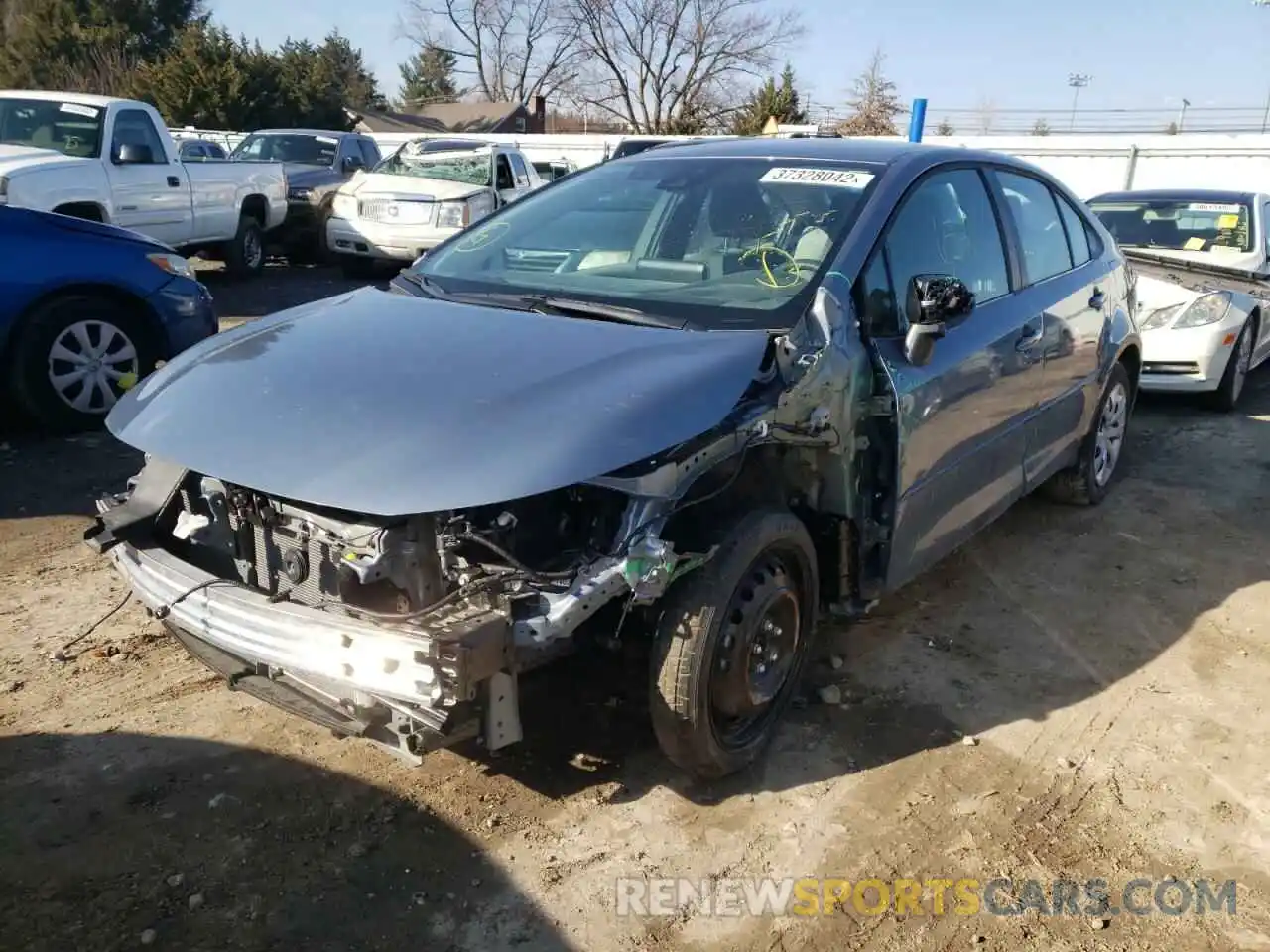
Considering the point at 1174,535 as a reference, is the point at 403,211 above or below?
above

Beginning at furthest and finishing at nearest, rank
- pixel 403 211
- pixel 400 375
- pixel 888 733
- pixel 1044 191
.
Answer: pixel 403 211, pixel 1044 191, pixel 888 733, pixel 400 375

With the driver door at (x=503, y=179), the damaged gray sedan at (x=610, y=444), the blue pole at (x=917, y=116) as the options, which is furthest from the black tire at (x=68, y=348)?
the blue pole at (x=917, y=116)

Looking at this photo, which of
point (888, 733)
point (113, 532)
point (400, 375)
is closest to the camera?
point (400, 375)

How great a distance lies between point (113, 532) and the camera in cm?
308

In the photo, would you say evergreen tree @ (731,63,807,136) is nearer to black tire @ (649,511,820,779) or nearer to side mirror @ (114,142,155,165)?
side mirror @ (114,142,155,165)

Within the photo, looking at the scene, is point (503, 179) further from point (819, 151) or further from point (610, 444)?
point (610, 444)

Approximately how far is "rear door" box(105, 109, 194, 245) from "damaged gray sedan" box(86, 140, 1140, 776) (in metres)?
7.50

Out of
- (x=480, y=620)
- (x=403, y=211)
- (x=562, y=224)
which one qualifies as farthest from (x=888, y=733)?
(x=403, y=211)

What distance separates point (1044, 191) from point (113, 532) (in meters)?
4.26

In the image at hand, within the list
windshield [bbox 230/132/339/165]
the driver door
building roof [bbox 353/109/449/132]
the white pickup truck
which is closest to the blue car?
the white pickup truck

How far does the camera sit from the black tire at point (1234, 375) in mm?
7664

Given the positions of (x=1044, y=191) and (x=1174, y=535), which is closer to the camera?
(x=1044, y=191)

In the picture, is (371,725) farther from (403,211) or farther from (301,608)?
(403,211)

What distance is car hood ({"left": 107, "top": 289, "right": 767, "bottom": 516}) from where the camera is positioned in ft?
7.97
